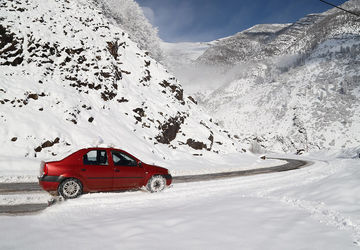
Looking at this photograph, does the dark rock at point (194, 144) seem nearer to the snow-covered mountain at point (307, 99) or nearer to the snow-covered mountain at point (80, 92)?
the snow-covered mountain at point (80, 92)

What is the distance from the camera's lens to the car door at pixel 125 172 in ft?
24.5

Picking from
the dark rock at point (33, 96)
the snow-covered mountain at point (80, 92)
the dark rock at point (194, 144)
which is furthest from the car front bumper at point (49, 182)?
the dark rock at point (194, 144)

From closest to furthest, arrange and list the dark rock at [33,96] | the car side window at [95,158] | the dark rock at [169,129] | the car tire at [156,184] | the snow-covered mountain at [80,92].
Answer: the car side window at [95,158]
the car tire at [156,184]
the snow-covered mountain at [80,92]
the dark rock at [33,96]
the dark rock at [169,129]

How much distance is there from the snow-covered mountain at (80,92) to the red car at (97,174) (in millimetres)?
8653

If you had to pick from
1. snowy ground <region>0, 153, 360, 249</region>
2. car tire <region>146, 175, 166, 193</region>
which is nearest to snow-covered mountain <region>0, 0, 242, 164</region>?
car tire <region>146, 175, 166, 193</region>

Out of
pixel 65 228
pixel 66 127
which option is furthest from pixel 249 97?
pixel 65 228

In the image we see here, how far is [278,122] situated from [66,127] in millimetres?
118070

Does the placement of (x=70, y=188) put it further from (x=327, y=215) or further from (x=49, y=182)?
(x=327, y=215)

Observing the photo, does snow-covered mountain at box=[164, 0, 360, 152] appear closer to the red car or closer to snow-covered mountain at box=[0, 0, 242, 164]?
snow-covered mountain at box=[0, 0, 242, 164]

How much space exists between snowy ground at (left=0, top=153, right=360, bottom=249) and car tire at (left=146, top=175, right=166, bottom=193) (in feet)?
4.59

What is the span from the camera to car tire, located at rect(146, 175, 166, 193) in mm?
8016

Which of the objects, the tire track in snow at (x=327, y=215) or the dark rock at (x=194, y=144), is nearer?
the tire track in snow at (x=327, y=215)

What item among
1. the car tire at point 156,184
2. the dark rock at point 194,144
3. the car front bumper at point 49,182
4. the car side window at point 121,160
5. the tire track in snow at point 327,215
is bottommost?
the tire track in snow at point 327,215

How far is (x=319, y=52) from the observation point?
15012 centimetres
